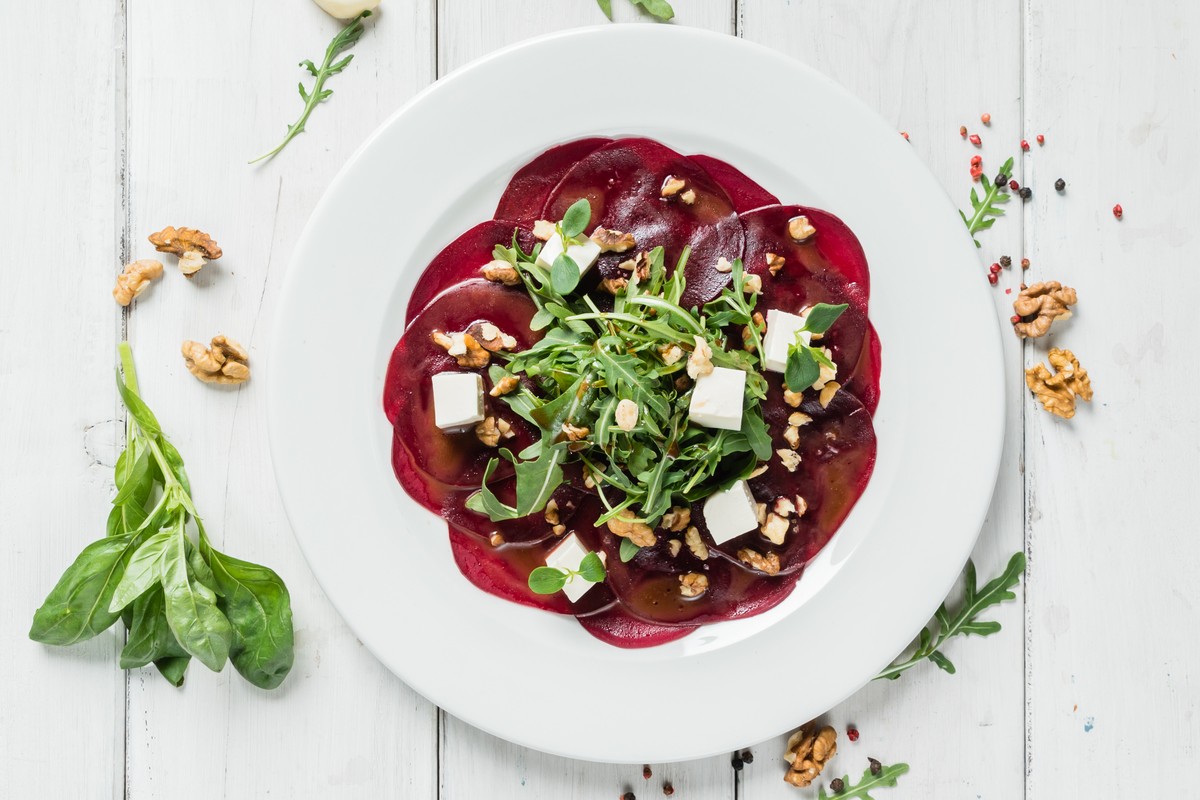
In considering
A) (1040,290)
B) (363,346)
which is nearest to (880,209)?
(1040,290)

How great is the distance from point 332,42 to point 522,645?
1.41 m

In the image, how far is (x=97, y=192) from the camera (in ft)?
6.37

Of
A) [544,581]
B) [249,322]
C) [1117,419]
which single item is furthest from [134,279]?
[1117,419]

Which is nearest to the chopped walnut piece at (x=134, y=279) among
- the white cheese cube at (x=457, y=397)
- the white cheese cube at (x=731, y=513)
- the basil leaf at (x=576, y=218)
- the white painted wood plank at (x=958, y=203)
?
the white cheese cube at (x=457, y=397)

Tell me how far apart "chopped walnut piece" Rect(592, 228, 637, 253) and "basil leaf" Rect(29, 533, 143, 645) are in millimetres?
1205

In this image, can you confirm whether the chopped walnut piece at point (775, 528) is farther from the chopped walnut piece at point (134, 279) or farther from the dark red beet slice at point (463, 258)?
the chopped walnut piece at point (134, 279)

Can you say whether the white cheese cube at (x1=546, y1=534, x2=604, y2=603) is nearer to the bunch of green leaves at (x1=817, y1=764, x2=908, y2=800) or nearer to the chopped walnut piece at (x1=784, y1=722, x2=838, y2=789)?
the chopped walnut piece at (x1=784, y1=722, x2=838, y2=789)

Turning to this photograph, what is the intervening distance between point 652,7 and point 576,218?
56 cm

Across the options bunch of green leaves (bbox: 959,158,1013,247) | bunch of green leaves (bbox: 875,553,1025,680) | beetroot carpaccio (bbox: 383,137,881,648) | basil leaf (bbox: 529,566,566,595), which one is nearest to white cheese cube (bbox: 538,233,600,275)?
beetroot carpaccio (bbox: 383,137,881,648)

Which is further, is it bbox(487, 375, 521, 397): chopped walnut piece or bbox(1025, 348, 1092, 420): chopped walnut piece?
bbox(1025, 348, 1092, 420): chopped walnut piece

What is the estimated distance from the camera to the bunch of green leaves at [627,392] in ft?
5.44

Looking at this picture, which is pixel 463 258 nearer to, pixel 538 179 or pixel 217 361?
pixel 538 179

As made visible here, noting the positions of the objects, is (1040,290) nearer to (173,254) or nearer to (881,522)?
(881,522)

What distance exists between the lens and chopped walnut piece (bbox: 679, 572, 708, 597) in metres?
1.81
